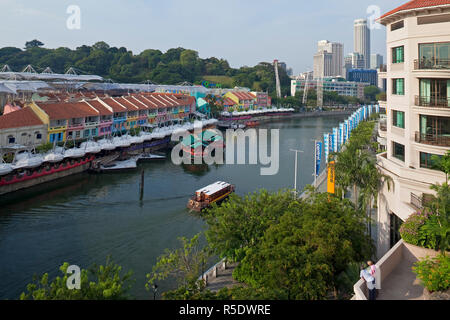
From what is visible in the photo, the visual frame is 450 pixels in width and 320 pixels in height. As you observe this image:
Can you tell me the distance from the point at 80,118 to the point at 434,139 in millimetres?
43171

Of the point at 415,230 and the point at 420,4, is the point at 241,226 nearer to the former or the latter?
the point at 415,230

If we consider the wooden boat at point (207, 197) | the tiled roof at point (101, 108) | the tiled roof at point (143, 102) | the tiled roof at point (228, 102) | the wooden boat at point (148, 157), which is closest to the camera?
the wooden boat at point (207, 197)

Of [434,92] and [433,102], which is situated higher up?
[434,92]

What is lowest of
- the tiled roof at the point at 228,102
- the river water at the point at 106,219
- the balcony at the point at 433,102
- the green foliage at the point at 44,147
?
the river water at the point at 106,219

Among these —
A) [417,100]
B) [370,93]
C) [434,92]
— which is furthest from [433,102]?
[370,93]

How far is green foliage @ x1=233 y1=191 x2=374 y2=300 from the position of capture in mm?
13031

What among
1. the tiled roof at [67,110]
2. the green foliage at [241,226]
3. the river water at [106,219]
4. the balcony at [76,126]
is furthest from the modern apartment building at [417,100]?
the balcony at [76,126]

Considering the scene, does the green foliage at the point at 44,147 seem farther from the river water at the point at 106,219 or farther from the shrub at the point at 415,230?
the shrub at the point at 415,230

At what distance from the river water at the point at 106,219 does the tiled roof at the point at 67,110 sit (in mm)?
9441

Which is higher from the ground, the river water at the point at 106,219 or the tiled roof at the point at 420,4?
the tiled roof at the point at 420,4

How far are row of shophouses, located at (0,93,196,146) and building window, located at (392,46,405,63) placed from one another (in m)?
36.7

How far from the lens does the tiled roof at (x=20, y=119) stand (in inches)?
1569

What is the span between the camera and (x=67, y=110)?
48156mm

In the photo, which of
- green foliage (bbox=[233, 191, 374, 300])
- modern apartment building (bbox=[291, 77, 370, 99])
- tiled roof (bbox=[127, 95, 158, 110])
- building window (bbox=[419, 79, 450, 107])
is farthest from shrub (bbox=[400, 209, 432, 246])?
modern apartment building (bbox=[291, 77, 370, 99])
